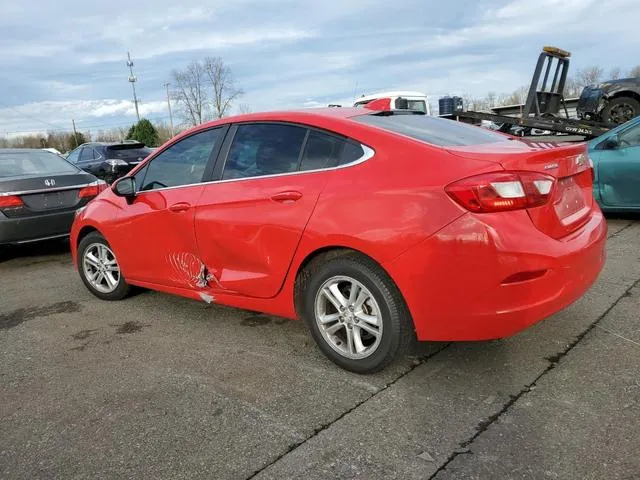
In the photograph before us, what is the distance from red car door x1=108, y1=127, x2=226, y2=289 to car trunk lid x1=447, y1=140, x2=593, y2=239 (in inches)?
74.0

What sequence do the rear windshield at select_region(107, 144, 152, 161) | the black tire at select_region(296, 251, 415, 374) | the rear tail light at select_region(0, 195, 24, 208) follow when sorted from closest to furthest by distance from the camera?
the black tire at select_region(296, 251, 415, 374), the rear tail light at select_region(0, 195, 24, 208), the rear windshield at select_region(107, 144, 152, 161)

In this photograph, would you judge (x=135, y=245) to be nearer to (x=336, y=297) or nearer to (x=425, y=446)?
(x=336, y=297)

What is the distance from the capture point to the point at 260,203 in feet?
11.1

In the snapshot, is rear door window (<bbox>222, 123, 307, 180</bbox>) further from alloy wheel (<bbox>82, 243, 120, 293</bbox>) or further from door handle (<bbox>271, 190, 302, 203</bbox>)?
alloy wheel (<bbox>82, 243, 120, 293</bbox>)

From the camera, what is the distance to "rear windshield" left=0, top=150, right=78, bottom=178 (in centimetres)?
702

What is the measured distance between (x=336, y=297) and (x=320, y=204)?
54 centimetres

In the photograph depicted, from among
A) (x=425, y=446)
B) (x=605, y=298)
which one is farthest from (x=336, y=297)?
(x=605, y=298)

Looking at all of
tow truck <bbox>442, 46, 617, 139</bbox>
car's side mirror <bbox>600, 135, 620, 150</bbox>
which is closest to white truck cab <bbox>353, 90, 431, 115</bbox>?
tow truck <bbox>442, 46, 617, 139</bbox>

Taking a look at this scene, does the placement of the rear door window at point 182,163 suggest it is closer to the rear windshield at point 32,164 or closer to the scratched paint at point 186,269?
the scratched paint at point 186,269

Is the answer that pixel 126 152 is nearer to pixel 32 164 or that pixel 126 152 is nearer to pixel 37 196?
pixel 32 164

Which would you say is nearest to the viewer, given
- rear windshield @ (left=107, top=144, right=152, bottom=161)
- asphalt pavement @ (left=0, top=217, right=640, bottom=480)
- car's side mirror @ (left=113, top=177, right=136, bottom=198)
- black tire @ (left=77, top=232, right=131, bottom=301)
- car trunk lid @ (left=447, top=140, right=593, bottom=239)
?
asphalt pavement @ (left=0, top=217, right=640, bottom=480)

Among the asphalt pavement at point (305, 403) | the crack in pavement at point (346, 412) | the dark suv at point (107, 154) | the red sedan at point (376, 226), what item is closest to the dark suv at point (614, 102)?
the asphalt pavement at point (305, 403)

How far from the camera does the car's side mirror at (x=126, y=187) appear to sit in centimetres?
435

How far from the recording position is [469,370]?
3154 mm
